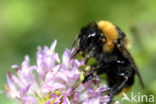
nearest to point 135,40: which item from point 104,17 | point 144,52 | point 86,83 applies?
point 144,52

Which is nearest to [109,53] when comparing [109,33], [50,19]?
[109,33]

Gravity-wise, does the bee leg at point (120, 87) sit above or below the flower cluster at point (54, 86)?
below

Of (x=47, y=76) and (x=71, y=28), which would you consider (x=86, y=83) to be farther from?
(x=71, y=28)

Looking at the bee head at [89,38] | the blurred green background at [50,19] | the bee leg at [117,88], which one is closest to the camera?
the bee head at [89,38]

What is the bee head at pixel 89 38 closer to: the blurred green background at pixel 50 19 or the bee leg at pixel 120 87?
the bee leg at pixel 120 87

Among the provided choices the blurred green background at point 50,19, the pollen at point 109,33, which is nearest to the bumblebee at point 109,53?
the pollen at point 109,33

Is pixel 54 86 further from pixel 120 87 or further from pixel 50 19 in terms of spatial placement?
pixel 50 19
